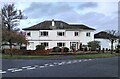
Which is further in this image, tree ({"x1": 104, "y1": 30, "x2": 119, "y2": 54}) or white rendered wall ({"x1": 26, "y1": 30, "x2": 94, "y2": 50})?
tree ({"x1": 104, "y1": 30, "x2": 119, "y2": 54})

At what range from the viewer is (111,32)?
83.1m

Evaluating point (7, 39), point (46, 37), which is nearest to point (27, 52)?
point (7, 39)

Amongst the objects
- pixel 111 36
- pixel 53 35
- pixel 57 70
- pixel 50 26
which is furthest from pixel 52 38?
pixel 57 70

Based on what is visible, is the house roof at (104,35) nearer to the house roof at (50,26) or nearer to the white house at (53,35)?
the house roof at (50,26)

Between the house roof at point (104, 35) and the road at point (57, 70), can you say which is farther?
the house roof at point (104, 35)

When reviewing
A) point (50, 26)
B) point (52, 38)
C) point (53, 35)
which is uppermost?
point (50, 26)

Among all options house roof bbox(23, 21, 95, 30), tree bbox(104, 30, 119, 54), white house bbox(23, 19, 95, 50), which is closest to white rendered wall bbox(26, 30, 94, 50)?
white house bbox(23, 19, 95, 50)

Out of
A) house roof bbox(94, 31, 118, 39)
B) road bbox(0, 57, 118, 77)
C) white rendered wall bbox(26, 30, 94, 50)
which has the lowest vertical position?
road bbox(0, 57, 118, 77)

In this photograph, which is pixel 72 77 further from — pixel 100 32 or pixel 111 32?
pixel 100 32

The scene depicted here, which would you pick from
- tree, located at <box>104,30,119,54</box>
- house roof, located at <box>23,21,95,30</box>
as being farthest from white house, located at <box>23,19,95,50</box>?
tree, located at <box>104,30,119,54</box>

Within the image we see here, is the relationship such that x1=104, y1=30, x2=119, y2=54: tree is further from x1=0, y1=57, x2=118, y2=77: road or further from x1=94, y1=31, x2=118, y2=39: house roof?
x1=0, y1=57, x2=118, y2=77: road

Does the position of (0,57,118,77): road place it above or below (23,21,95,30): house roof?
below

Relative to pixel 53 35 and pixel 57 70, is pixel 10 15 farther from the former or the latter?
pixel 57 70

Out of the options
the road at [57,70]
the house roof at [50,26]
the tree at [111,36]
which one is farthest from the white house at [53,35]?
the road at [57,70]
